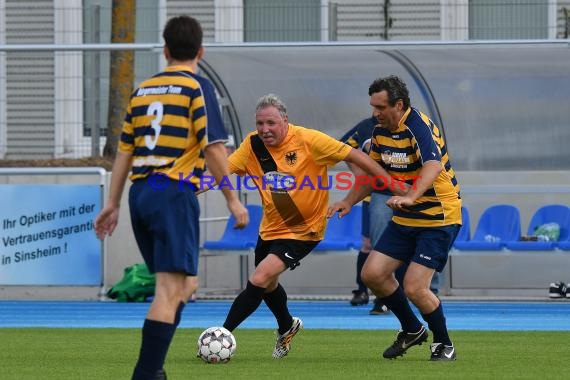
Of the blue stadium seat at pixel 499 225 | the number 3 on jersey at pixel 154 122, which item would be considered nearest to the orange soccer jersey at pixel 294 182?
the number 3 on jersey at pixel 154 122

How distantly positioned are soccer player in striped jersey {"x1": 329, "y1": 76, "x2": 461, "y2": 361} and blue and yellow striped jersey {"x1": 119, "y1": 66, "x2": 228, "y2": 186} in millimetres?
2680

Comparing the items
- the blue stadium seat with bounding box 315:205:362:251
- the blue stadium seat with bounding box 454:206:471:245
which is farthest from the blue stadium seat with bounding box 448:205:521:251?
the blue stadium seat with bounding box 315:205:362:251

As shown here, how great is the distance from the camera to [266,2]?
2136 cm

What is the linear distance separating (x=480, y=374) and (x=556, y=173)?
29.5ft

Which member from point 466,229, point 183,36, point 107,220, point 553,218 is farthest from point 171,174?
point 553,218

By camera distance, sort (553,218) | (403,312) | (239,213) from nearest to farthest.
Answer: (239,213), (403,312), (553,218)

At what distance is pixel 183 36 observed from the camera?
7.42 metres

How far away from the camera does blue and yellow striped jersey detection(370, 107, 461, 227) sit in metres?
10.1

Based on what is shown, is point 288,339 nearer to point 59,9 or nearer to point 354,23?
point 59,9

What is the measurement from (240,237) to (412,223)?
7563mm

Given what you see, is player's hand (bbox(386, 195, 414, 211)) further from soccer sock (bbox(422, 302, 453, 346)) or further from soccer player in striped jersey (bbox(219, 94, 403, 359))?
soccer sock (bbox(422, 302, 453, 346))

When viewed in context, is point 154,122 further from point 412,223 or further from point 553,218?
point 553,218

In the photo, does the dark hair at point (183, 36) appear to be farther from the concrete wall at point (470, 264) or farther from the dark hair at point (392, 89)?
the concrete wall at point (470, 264)

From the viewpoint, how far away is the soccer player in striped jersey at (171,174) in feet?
24.2
